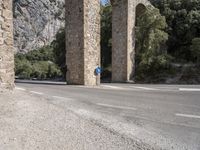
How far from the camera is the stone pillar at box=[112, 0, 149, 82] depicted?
959 inches

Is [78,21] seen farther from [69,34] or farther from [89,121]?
[89,121]

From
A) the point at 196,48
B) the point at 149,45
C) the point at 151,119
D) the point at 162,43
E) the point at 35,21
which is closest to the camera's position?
the point at 151,119

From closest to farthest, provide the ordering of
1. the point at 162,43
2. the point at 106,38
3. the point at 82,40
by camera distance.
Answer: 1. the point at 82,40
2. the point at 162,43
3. the point at 106,38

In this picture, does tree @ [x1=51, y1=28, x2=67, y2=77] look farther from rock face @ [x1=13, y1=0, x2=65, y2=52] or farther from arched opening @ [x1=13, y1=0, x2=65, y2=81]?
rock face @ [x1=13, y1=0, x2=65, y2=52]

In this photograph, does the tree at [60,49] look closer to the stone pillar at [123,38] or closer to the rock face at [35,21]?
the stone pillar at [123,38]

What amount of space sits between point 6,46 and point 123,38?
16369 mm

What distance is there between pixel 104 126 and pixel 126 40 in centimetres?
1947

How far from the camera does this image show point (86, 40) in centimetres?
1579

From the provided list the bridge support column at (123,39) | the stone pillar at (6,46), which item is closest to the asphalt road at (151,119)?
the stone pillar at (6,46)

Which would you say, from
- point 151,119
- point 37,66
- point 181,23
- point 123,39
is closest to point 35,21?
point 37,66

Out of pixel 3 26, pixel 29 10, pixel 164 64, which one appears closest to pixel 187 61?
pixel 164 64

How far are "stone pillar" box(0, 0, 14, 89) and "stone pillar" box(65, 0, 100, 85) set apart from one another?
681 centimetres

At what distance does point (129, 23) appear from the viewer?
80.4 feet

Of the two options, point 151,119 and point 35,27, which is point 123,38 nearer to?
point 151,119
